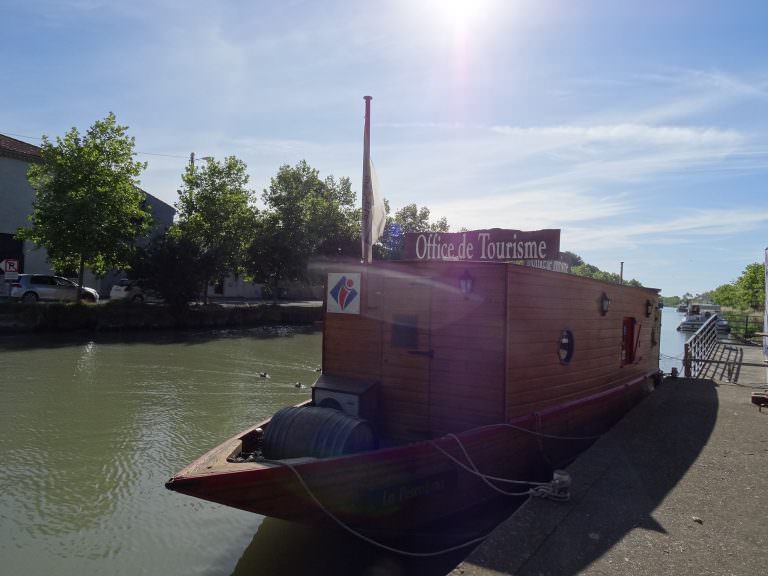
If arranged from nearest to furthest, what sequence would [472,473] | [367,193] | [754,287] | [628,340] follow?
[472,473] → [367,193] → [628,340] → [754,287]

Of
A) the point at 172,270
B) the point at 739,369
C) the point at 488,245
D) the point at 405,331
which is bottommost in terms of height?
the point at 739,369

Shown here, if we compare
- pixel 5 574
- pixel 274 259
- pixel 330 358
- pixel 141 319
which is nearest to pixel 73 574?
pixel 5 574

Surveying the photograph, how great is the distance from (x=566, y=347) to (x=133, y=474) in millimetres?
6655

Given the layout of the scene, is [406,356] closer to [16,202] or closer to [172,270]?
[172,270]

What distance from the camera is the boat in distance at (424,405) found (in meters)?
5.16

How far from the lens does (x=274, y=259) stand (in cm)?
3531

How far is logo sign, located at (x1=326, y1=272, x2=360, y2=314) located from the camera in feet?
24.6

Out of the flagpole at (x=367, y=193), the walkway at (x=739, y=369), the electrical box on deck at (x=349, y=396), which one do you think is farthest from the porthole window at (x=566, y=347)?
the walkway at (x=739, y=369)

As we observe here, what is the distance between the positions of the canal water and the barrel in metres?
1.13

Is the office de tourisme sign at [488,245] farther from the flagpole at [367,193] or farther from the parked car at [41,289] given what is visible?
the parked car at [41,289]

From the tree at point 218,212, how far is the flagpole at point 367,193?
23491 millimetres

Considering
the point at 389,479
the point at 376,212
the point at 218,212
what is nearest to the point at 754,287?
the point at 218,212

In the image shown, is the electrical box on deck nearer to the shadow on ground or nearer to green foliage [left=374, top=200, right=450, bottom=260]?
the shadow on ground

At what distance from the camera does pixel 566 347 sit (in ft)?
26.2
